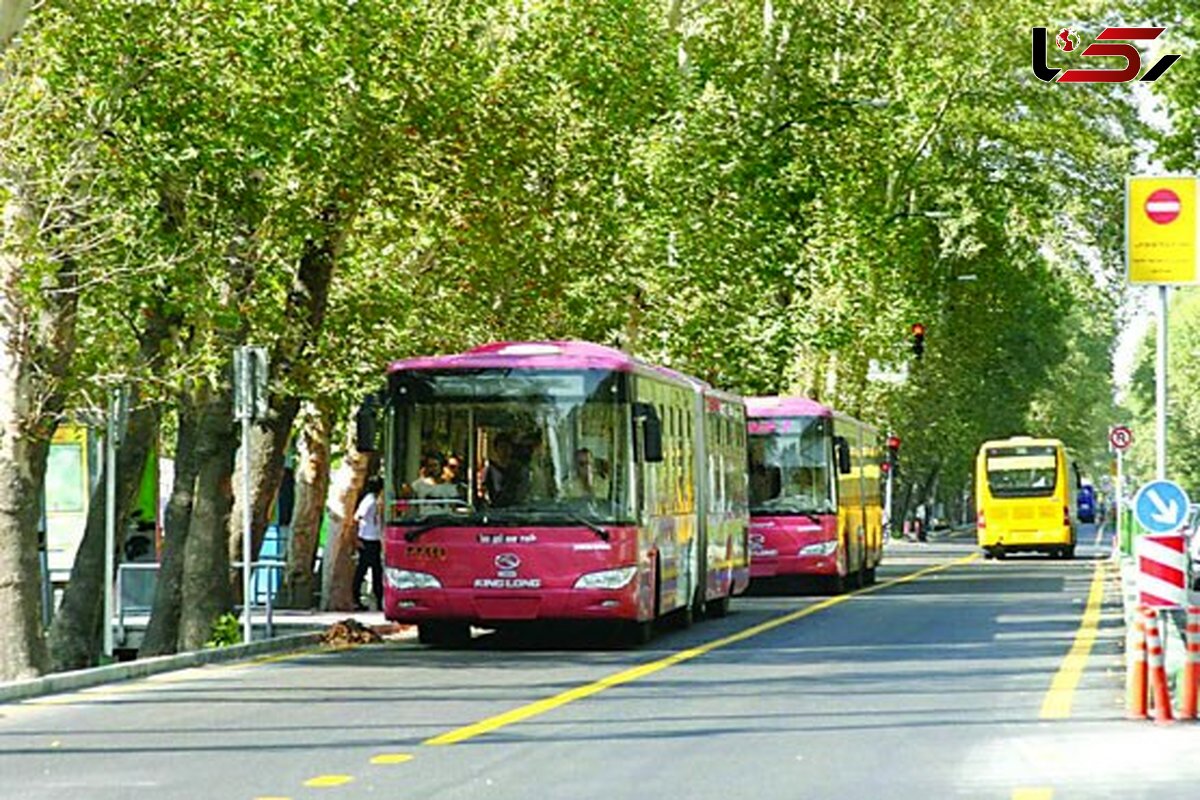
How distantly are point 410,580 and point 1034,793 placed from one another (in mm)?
14011

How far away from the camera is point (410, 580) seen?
27.8m

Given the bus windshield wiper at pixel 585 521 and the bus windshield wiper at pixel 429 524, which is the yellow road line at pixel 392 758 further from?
the bus windshield wiper at pixel 429 524

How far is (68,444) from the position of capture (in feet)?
139

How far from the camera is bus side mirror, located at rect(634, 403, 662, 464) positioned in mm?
27766

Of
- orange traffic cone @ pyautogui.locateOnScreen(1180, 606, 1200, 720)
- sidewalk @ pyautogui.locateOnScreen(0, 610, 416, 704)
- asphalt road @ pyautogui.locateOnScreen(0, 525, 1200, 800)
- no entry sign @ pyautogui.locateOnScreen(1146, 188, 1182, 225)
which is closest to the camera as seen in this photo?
asphalt road @ pyautogui.locateOnScreen(0, 525, 1200, 800)

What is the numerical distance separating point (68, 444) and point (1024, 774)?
94.8ft

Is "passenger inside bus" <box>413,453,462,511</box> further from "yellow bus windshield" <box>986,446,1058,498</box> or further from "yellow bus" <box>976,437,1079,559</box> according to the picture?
"yellow bus windshield" <box>986,446,1058,498</box>

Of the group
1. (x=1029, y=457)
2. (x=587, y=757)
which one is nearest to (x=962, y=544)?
(x=1029, y=457)

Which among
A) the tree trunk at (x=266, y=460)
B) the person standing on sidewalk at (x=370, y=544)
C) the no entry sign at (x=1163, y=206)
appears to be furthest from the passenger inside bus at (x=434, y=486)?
the person standing on sidewalk at (x=370, y=544)

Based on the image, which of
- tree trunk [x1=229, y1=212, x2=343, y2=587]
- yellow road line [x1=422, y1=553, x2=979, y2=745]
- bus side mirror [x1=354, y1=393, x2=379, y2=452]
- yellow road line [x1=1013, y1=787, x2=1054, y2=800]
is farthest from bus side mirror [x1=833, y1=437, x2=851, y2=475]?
yellow road line [x1=1013, y1=787, x2=1054, y2=800]

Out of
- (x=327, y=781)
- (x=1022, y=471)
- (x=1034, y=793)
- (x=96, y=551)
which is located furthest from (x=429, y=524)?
(x=1022, y=471)

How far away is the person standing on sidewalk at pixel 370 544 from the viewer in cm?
3894

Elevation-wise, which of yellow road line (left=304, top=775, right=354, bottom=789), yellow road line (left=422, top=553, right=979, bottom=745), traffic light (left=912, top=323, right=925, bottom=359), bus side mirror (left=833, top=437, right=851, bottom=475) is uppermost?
traffic light (left=912, top=323, right=925, bottom=359)

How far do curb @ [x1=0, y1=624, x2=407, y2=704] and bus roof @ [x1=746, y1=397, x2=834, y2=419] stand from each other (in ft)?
57.2
